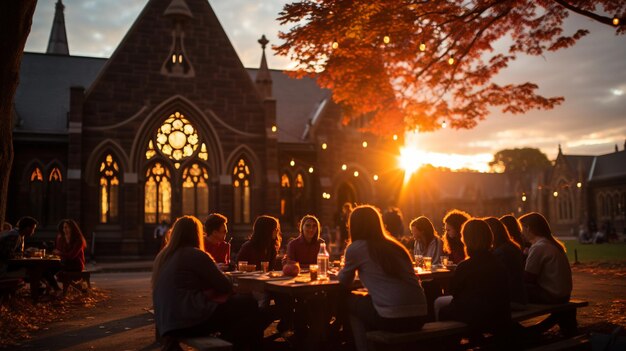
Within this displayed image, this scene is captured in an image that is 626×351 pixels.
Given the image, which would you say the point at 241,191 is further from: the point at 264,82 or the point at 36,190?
the point at 36,190

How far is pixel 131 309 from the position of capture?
37.9ft

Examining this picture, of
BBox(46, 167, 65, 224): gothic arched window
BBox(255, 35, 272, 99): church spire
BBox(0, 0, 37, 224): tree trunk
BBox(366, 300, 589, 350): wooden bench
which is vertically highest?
BBox(255, 35, 272, 99): church spire

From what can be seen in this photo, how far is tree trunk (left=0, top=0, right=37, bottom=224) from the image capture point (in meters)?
8.56

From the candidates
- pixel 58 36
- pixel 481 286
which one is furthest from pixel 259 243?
pixel 58 36

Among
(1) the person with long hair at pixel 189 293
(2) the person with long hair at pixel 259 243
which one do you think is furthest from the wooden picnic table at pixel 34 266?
(1) the person with long hair at pixel 189 293

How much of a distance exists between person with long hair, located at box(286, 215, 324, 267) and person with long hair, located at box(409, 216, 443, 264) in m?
1.58

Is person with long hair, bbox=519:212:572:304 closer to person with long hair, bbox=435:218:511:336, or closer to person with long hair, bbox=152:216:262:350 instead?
person with long hair, bbox=435:218:511:336

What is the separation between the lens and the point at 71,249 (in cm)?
1291

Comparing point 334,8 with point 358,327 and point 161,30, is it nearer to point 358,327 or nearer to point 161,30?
point 358,327

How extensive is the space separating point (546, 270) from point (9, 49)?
791 centimetres

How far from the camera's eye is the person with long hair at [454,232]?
8820 millimetres

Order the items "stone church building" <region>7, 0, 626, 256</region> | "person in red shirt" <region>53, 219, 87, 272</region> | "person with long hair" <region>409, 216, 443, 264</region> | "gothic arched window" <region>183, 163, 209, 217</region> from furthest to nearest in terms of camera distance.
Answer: "gothic arched window" <region>183, 163, 209, 217</region> → "stone church building" <region>7, 0, 626, 256</region> → "person in red shirt" <region>53, 219, 87, 272</region> → "person with long hair" <region>409, 216, 443, 264</region>

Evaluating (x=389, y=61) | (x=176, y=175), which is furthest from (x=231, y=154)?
(x=389, y=61)

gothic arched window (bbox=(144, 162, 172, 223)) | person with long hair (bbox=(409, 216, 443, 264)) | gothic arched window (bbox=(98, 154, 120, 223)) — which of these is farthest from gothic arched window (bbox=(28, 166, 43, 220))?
person with long hair (bbox=(409, 216, 443, 264))
